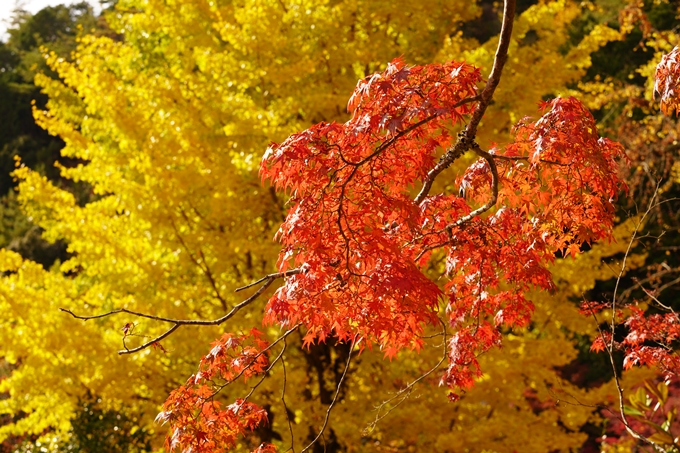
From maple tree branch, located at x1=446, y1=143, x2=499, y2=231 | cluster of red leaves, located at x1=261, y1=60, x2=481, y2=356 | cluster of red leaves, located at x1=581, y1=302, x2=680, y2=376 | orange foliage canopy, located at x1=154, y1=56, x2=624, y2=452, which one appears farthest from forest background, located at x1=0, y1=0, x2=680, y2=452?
cluster of red leaves, located at x1=261, y1=60, x2=481, y2=356

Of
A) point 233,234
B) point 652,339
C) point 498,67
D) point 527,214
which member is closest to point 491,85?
point 498,67

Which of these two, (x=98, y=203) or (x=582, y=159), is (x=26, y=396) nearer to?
(x=98, y=203)

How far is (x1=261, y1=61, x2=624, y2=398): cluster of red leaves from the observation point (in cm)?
261

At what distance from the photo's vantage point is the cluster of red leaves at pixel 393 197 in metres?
2.61

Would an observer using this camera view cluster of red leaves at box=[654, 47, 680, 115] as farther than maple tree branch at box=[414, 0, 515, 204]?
No

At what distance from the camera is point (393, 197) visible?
9.18ft

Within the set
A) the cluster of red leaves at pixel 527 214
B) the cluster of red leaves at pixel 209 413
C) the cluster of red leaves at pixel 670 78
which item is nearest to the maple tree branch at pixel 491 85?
the cluster of red leaves at pixel 527 214

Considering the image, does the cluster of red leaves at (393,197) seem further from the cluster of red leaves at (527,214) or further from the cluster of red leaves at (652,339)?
the cluster of red leaves at (652,339)

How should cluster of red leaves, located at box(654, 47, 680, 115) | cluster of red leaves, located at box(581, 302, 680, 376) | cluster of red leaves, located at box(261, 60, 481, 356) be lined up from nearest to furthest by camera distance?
cluster of red leaves, located at box(261, 60, 481, 356) < cluster of red leaves, located at box(654, 47, 680, 115) < cluster of red leaves, located at box(581, 302, 680, 376)

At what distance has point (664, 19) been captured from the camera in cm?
1330

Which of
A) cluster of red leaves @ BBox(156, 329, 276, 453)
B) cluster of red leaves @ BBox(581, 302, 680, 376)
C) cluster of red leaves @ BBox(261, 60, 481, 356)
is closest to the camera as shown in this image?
cluster of red leaves @ BBox(261, 60, 481, 356)

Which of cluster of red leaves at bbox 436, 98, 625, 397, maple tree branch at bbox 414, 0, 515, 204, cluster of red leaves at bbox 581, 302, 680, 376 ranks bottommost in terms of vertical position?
cluster of red leaves at bbox 581, 302, 680, 376

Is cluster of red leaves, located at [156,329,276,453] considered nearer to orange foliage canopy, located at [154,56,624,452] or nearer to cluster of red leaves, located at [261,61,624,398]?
orange foliage canopy, located at [154,56,624,452]

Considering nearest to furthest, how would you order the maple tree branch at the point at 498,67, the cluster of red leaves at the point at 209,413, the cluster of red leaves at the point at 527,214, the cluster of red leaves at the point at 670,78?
the cluster of red leaves at the point at 670,78
the maple tree branch at the point at 498,67
the cluster of red leaves at the point at 527,214
the cluster of red leaves at the point at 209,413
